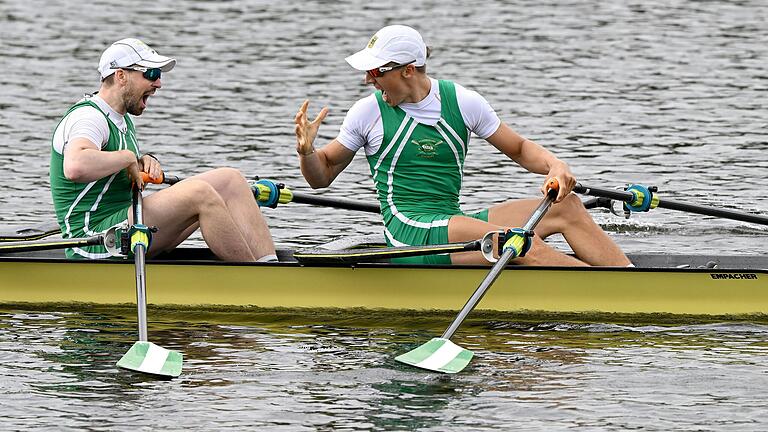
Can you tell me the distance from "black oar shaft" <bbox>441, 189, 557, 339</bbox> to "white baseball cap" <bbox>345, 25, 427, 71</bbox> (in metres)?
1.28

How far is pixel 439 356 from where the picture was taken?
33.8 ft

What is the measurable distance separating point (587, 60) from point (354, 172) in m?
9.85

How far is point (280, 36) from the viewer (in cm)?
3131

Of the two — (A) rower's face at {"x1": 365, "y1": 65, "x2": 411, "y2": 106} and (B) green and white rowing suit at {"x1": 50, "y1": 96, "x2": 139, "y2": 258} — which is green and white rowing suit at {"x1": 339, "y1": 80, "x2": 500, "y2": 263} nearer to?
(A) rower's face at {"x1": 365, "y1": 65, "x2": 411, "y2": 106}

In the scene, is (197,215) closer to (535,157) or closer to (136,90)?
(136,90)

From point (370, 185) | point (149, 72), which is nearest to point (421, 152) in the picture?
point (149, 72)

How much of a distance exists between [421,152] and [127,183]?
6.97 ft

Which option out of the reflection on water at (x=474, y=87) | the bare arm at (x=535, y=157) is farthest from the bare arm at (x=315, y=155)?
the reflection on water at (x=474, y=87)

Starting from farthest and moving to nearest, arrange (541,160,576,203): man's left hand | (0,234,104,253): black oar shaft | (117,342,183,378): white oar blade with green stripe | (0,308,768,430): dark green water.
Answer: (0,234,104,253): black oar shaft
(541,160,576,203): man's left hand
(117,342,183,378): white oar blade with green stripe
(0,308,768,430): dark green water

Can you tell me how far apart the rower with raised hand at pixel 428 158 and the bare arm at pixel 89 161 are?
1229 millimetres

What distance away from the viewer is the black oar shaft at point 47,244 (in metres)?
11.2

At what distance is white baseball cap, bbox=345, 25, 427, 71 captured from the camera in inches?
427

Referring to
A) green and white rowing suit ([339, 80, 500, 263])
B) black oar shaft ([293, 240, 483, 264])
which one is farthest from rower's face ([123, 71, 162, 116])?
black oar shaft ([293, 240, 483, 264])

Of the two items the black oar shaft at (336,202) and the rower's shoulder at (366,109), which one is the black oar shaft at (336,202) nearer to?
the black oar shaft at (336,202)
